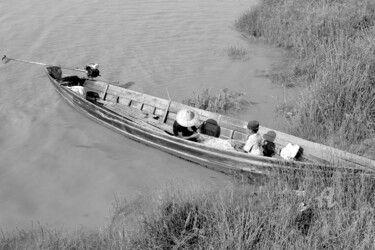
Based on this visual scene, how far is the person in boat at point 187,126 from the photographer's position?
300 inches

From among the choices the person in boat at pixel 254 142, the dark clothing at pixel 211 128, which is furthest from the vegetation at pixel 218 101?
the person in boat at pixel 254 142

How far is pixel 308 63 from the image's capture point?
10.2 meters

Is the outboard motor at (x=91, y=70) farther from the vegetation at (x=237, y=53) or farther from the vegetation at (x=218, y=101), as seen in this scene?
the vegetation at (x=237, y=53)

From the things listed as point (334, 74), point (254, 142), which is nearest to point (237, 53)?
point (334, 74)

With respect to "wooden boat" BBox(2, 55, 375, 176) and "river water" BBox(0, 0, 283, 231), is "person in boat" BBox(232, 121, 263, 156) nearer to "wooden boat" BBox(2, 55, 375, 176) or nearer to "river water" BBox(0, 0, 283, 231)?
"wooden boat" BBox(2, 55, 375, 176)

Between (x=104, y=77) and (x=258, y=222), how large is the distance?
312 inches

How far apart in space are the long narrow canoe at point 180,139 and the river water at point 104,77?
0.33 meters

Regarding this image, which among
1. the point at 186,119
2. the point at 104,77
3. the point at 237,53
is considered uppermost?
the point at 237,53

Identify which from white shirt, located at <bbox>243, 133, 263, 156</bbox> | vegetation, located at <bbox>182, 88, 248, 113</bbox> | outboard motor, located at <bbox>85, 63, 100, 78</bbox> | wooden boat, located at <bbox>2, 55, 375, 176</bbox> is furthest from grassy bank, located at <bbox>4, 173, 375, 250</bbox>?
outboard motor, located at <bbox>85, 63, 100, 78</bbox>

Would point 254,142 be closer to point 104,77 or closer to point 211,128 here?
point 211,128

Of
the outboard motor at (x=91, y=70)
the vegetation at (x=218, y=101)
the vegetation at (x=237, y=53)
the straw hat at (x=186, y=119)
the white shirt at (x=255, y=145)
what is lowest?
the white shirt at (x=255, y=145)

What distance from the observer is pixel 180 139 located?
7609mm

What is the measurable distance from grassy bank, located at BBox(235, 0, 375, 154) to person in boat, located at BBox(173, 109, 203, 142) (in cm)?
208

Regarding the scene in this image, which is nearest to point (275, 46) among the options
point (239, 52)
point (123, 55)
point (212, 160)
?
point (239, 52)
